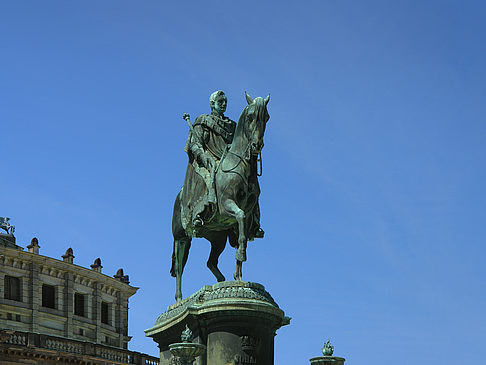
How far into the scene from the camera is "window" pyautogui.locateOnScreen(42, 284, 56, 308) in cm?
8994

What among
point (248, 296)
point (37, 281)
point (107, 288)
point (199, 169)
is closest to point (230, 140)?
point (199, 169)

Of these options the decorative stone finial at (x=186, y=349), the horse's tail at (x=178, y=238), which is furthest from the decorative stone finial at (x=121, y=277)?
the decorative stone finial at (x=186, y=349)

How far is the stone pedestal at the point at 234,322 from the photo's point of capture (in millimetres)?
15148

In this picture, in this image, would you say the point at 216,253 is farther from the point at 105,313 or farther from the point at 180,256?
the point at 105,313

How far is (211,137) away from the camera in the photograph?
17.3m

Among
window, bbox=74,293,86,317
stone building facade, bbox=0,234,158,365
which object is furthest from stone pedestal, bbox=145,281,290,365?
window, bbox=74,293,86,317

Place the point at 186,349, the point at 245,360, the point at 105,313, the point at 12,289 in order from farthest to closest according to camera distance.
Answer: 1. the point at 105,313
2. the point at 12,289
3. the point at 245,360
4. the point at 186,349

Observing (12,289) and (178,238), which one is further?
(12,289)

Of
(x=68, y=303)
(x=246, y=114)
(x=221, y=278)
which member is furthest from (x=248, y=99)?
(x=68, y=303)

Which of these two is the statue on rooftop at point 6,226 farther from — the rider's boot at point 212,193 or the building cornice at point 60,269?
the rider's boot at point 212,193

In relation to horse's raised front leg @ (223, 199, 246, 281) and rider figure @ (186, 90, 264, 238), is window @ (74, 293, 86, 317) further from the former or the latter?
horse's raised front leg @ (223, 199, 246, 281)

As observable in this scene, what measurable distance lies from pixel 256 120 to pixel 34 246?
78.0 m

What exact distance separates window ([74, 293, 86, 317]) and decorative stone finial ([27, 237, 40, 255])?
6.02 metres

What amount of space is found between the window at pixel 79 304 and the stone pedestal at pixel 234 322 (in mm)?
79338
